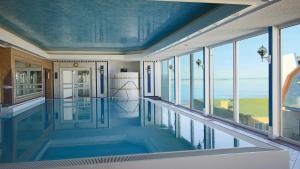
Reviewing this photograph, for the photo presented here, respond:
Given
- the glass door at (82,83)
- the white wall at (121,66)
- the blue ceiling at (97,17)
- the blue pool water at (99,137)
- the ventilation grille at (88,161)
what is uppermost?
the blue ceiling at (97,17)

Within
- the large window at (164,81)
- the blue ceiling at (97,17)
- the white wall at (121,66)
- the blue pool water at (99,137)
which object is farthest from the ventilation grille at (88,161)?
the white wall at (121,66)

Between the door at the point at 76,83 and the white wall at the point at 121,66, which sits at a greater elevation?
the white wall at the point at 121,66

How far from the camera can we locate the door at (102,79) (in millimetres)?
15820

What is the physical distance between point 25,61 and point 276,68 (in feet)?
29.6

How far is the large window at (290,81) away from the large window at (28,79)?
8.70 meters

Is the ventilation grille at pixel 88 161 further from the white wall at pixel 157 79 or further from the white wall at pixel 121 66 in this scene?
Answer: the white wall at pixel 121 66

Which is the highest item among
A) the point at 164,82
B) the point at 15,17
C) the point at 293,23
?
the point at 15,17

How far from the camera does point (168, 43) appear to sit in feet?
28.2

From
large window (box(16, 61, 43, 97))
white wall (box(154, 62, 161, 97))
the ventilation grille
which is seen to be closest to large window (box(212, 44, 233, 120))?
the ventilation grille

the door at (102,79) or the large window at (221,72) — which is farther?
the door at (102,79)

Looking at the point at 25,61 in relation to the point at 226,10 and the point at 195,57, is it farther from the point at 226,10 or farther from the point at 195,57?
the point at 226,10

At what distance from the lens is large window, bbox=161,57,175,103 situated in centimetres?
1369

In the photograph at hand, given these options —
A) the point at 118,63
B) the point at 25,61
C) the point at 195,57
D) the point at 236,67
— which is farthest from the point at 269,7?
the point at 118,63

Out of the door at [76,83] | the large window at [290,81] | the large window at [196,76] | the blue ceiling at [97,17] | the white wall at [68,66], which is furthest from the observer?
the door at [76,83]
